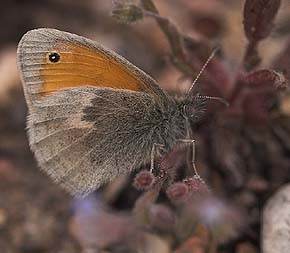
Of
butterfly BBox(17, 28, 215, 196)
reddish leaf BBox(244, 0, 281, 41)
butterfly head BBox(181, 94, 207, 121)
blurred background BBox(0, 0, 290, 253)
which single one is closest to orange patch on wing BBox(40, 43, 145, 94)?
butterfly BBox(17, 28, 215, 196)

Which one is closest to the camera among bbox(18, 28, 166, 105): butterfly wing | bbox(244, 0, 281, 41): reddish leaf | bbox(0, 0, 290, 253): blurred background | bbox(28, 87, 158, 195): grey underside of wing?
bbox(18, 28, 166, 105): butterfly wing

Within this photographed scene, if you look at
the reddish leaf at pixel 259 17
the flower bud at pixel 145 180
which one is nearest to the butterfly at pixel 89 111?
the flower bud at pixel 145 180

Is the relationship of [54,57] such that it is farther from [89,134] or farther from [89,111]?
[89,134]

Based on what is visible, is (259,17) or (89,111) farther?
(259,17)

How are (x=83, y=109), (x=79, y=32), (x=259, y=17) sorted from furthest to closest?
(x=79, y=32) → (x=259, y=17) → (x=83, y=109)

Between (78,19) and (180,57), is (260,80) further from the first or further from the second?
(78,19)

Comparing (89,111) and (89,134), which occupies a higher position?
(89,111)

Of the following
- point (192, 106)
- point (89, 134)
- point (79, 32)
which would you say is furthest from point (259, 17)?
point (79, 32)

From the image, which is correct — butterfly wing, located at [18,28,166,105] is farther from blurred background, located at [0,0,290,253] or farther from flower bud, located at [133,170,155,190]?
blurred background, located at [0,0,290,253]
